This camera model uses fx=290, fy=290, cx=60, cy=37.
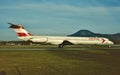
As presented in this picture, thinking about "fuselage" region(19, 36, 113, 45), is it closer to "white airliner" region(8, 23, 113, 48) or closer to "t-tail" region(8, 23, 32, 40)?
"white airliner" region(8, 23, 113, 48)

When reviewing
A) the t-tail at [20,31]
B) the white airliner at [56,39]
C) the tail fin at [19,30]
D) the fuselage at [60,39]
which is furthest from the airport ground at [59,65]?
the tail fin at [19,30]

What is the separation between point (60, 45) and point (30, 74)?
57639mm

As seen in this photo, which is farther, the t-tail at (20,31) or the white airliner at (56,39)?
the t-tail at (20,31)

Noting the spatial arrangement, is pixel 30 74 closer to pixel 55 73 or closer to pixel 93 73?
pixel 55 73

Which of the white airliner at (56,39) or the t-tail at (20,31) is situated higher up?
the t-tail at (20,31)

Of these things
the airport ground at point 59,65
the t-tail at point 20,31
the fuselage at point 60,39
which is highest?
the t-tail at point 20,31

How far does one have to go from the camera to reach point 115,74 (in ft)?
55.5

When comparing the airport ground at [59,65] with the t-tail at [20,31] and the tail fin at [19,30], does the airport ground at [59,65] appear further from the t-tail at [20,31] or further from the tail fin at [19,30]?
the tail fin at [19,30]

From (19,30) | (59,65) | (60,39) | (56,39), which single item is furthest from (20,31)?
(59,65)

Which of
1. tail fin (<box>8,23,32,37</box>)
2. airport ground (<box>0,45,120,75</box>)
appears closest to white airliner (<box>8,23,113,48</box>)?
tail fin (<box>8,23,32,37</box>)

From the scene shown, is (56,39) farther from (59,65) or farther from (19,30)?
(59,65)

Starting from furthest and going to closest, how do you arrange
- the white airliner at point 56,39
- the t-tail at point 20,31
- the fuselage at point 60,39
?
the t-tail at point 20,31 < the white airliner at point 56,39 < the fuselage at point 60,39

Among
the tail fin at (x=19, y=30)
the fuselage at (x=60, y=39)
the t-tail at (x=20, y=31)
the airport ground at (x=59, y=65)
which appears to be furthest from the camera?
the tail fin at (x=19, y=30)

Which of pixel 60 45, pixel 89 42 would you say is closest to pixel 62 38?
pixel 60 45
